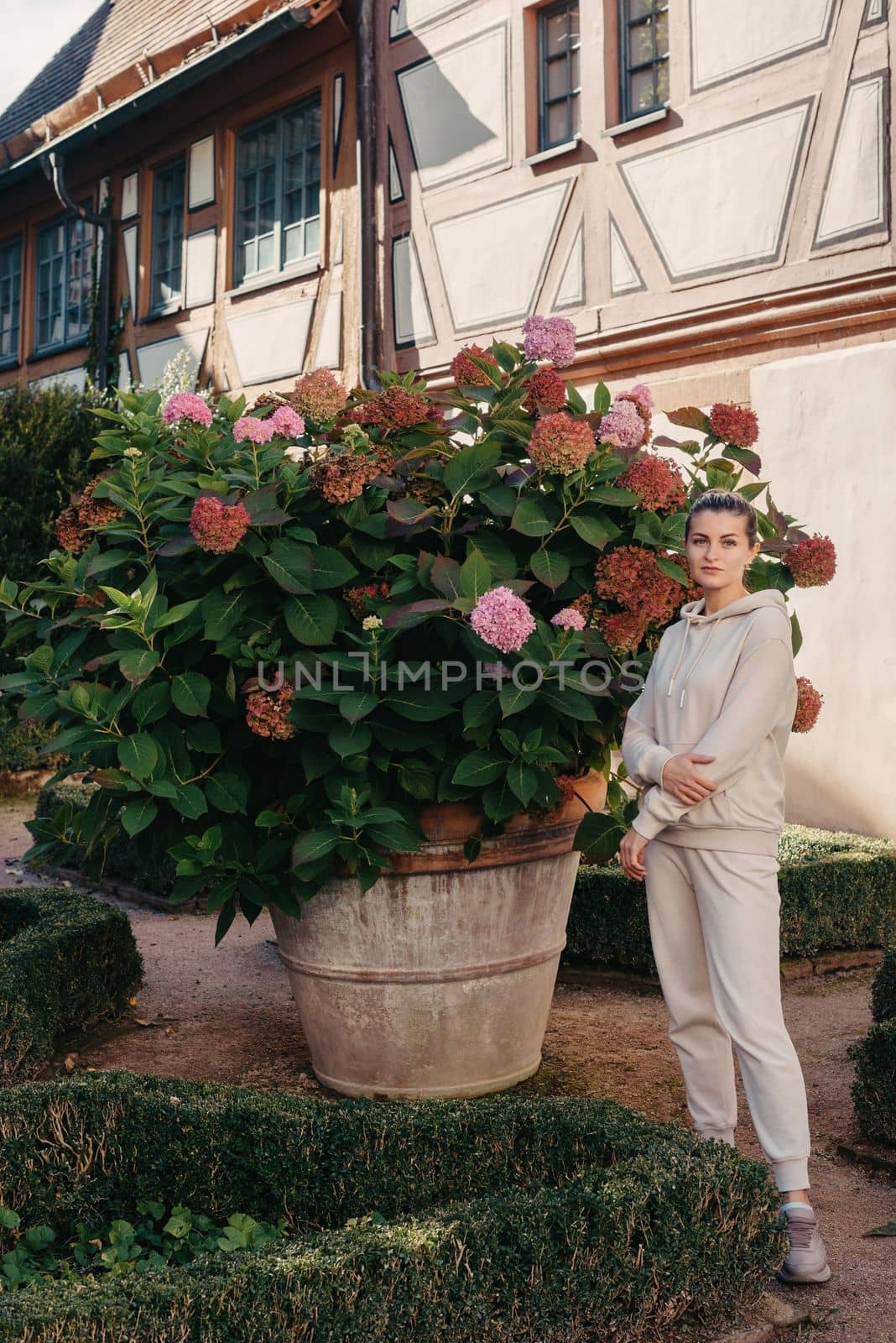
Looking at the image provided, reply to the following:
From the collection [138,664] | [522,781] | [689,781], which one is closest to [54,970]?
[138,664]

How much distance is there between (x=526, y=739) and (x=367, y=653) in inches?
18.2

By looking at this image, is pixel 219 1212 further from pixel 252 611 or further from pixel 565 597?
pixel 565 597

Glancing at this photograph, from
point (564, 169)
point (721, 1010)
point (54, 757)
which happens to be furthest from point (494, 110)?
point (721, 1010)

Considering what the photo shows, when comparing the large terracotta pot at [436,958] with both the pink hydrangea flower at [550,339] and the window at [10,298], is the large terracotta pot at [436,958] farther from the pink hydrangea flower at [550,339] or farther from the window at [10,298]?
the window at [10,298]

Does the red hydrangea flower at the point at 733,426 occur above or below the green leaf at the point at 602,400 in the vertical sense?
below

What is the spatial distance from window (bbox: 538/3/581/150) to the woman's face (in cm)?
627

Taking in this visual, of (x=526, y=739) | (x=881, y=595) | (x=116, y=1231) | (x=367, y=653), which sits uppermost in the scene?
(x=881, y=595)

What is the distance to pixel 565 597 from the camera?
3.52 meters

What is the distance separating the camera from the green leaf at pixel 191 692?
332 centimetres

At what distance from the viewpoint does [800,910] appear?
5.43 meters

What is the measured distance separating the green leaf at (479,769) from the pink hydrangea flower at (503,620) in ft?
1.44

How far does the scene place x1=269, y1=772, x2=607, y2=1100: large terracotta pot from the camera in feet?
12.0

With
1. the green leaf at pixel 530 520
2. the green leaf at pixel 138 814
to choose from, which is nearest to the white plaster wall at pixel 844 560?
the green leaf at pixel 530 520

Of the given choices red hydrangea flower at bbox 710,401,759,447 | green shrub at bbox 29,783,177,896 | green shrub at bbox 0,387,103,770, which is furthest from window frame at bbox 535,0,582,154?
red hydrangea flower at bbox 710,401,759,447
